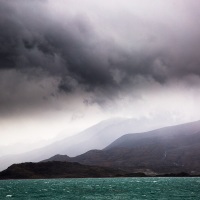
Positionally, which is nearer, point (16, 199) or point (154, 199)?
point (154, 199)

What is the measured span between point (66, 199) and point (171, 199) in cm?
2834

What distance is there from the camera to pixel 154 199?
92.0 m

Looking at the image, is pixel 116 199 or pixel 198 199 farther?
pixel 116 199

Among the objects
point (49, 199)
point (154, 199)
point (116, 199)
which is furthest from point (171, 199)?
point (49, 199)

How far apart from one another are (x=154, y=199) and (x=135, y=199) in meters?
5.11

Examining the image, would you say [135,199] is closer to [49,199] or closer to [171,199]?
[171,199]

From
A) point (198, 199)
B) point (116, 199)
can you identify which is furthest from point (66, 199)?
point (198, 199)

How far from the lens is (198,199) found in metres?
88.3

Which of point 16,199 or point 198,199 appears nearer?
point 198,199

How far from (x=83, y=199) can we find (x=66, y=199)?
4.73 meters

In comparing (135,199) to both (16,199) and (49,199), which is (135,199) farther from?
(16,199)

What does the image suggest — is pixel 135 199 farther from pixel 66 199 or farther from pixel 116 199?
pixel 66 199

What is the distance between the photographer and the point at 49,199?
96875 millimetres

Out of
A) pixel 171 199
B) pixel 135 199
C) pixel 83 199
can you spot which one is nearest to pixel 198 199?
pixel 171 199
